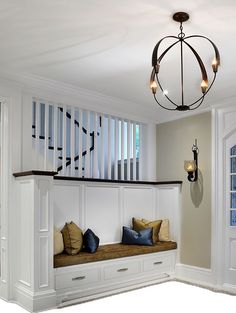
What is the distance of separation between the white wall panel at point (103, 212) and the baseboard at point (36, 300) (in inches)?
48.9

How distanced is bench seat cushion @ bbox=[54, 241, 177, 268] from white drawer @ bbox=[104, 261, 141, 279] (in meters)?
0.13

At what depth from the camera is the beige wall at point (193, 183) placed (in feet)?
17.1

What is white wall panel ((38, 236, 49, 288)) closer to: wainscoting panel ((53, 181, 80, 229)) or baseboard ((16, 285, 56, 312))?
baseboard ((16, 285, 56, 312))

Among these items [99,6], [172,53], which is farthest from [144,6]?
[172,53]

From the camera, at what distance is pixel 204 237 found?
520 cm

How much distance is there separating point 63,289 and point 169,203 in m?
2.30

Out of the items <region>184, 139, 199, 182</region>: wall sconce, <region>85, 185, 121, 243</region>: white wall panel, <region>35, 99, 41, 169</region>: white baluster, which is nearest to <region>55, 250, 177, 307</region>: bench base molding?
<region>85, 185, 121, 243</region>: white wall panel

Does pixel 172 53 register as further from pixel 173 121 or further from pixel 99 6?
pixel 173 121

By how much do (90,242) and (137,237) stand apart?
0.93m

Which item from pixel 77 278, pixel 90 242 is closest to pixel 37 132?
pixel 90 242

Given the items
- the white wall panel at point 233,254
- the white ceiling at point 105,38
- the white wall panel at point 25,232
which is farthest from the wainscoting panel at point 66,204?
the white wall panel at point 233,254

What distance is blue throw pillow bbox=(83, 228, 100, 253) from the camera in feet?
14.8

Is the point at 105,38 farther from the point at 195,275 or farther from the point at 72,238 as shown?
the point at 195,275

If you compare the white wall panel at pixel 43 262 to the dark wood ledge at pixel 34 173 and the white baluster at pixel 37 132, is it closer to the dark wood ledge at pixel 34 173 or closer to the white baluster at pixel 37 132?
the dark wood ledge at pixel 34 173
